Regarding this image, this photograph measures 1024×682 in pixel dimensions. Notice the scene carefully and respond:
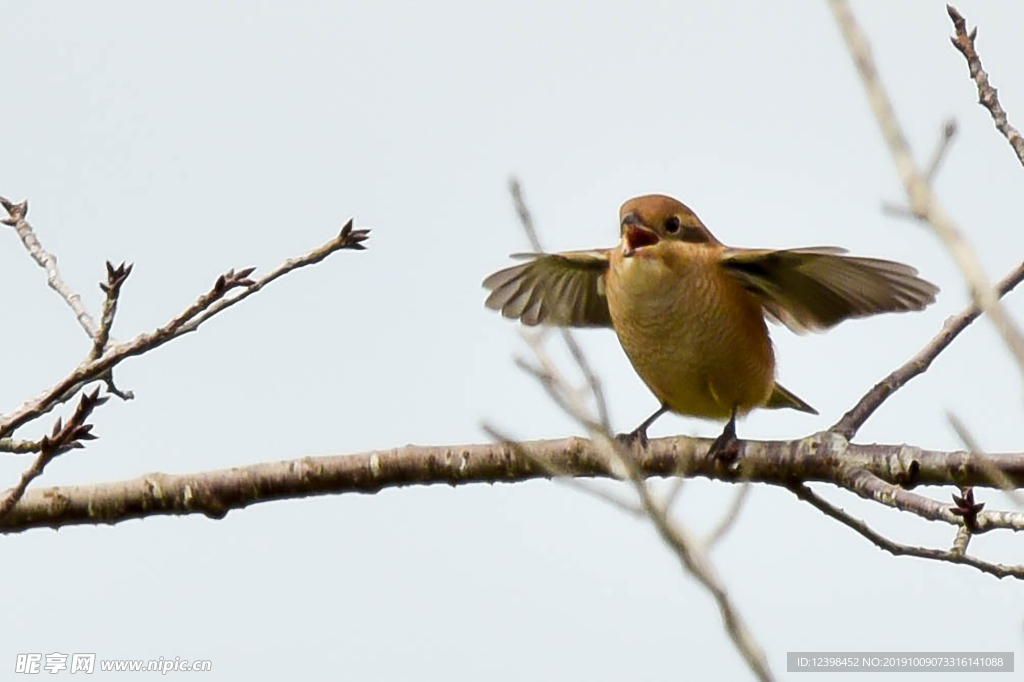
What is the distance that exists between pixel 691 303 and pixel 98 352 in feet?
8.31

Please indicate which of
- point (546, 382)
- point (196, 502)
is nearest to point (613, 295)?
point (196, 502)

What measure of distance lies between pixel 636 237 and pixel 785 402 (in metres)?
1.24

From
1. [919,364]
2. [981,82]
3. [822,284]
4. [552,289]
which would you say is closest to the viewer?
[981,82]

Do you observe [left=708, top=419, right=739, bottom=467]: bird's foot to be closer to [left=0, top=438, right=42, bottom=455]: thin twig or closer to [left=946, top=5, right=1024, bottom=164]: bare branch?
[left=946, top=5, right=1024, bottom=164]: bare branch

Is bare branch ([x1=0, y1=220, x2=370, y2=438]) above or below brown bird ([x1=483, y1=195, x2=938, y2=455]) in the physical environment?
below

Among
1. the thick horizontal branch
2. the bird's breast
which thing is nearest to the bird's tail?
the bird's breast

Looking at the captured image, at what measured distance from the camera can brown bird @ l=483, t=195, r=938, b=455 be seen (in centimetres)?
531

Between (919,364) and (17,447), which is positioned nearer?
(17,447)

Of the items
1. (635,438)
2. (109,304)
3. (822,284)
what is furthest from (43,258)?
(822,284)

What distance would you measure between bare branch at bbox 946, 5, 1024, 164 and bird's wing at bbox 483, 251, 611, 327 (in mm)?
2318

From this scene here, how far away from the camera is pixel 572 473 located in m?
4.08

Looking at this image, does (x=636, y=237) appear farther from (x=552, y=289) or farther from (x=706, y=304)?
(x=552, y=289)

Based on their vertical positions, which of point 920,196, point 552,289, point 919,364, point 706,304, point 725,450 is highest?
point 552,289

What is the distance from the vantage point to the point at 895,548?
3770 millimetres
